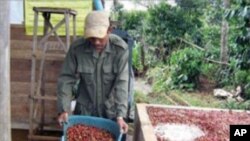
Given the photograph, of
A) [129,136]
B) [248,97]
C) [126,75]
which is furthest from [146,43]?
[126,75]

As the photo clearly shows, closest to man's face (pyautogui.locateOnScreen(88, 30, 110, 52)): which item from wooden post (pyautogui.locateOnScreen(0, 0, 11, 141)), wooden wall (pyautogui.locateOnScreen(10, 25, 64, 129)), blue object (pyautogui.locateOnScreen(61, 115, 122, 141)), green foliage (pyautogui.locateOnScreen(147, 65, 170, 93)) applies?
blue object (pyautogui.locateOnScreen(61, 115, 122, 141))

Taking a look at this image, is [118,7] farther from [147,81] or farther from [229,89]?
[229,89]

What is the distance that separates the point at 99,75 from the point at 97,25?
1.19 ft

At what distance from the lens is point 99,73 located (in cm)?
250

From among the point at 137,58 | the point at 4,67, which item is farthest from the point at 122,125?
the point at 137,58

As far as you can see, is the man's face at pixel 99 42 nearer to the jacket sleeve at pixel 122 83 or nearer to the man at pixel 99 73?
the man at pixel 99 73

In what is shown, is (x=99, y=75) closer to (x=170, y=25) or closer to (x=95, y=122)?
(x=95, y=122)

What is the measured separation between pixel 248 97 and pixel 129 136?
2821 millimetres

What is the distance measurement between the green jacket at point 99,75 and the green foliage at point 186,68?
19.0 ft

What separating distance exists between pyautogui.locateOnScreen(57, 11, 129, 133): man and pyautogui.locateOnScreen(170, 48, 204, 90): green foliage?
5.79m

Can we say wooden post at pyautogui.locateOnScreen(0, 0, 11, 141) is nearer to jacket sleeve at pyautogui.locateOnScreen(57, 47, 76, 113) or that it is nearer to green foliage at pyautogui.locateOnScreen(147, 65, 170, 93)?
jacket sleeve at pyautogui.locateOnScreen(57, 47, 76, 113)

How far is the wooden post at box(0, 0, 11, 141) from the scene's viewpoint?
62.2 inches

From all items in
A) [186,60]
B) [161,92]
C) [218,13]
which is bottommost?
[161,92]

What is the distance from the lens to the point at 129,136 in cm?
457
